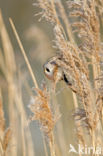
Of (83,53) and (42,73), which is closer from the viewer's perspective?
(83,53)

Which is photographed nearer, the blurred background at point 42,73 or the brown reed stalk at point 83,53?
the brown reed stalk at point 83,53

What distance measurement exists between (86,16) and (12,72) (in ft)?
2.31

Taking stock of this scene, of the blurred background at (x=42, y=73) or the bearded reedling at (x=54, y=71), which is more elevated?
the bearded reedling at (x=54, y=71)

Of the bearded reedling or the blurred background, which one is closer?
the bearded reedling

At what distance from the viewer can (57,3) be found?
1.32 m

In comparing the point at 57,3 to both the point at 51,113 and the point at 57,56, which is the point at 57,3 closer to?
the point at 57,56

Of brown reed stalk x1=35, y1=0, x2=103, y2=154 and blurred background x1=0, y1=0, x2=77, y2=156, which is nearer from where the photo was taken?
brown reed stalk x1=35, y1=0, x2=103, y2=154

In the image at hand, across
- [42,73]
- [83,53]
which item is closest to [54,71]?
[83,53]

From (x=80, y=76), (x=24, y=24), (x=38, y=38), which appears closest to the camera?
(x=80, y=76)

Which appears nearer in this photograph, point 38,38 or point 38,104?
point 38,104

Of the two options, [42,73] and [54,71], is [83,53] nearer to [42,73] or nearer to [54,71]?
[54,71]

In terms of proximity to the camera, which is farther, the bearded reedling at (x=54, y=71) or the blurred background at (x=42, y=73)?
the blurred background at (x=42, y=73)

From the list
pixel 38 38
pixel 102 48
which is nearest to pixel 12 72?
pixel 38 38

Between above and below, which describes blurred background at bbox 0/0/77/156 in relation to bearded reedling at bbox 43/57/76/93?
below
